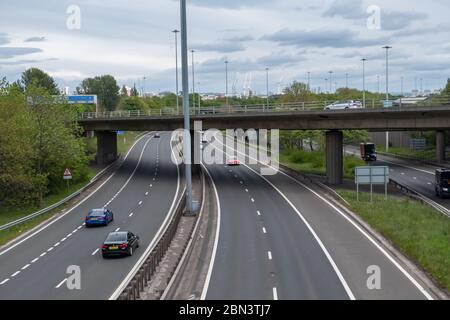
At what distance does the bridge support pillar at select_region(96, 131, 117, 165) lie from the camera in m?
83.9

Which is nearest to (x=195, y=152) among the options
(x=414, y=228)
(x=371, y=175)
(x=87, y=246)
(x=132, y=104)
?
(x=371, y=175)

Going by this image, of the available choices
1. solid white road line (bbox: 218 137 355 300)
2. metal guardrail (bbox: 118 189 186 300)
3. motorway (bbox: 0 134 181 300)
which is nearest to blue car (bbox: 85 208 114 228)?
motorway (bbox: 0 134 181 300)

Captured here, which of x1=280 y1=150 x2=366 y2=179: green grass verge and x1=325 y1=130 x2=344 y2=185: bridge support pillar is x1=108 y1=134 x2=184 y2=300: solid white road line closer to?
x1=325 y1=130 x2=344 y2=185: bridge support pillar

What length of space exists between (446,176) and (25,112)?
3501 centimetres

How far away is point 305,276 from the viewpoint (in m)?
26.3

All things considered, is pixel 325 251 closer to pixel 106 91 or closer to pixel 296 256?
pixel 296 256

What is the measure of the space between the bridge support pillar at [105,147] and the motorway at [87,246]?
15.5 metres

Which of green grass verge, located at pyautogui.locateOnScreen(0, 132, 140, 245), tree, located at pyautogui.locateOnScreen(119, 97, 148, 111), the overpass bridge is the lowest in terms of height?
green grass verge, located at pyautogui.locateOnScreen(0, 132, 140, 245)

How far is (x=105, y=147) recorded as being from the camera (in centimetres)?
8512

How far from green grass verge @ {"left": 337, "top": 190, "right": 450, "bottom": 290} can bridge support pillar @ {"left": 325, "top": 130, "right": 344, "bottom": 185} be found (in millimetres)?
10969

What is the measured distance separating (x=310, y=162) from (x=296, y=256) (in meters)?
61.9
